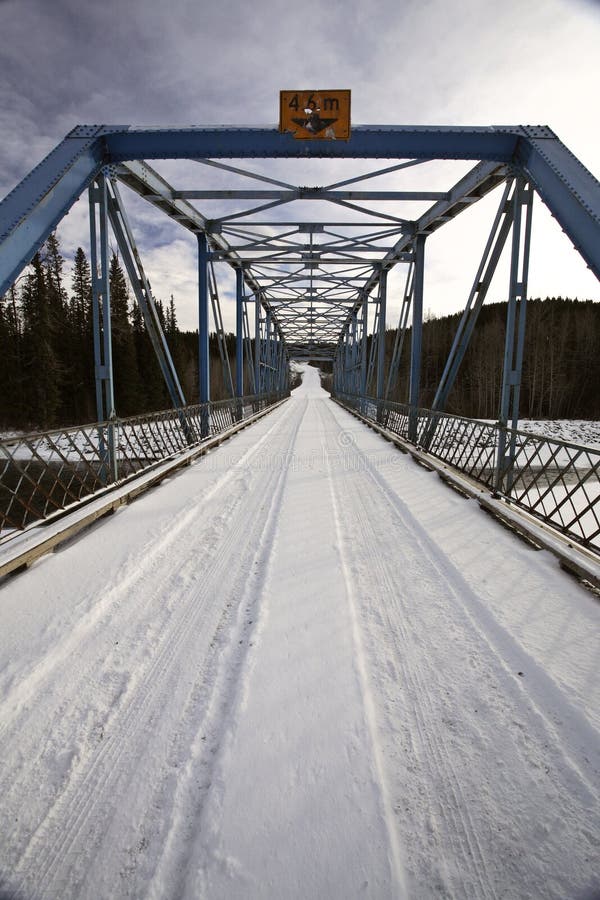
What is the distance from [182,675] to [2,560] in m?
2.00

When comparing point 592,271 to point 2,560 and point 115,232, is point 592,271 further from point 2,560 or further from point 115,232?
point 115,232

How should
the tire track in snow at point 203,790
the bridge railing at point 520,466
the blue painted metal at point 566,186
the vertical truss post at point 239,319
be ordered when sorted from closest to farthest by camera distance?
1. the tire track in snow at point 203,790
2. the blue painted metal at point 566,186
3. the bridge railing at point 520,466
4. the vertical truss post at point 239,319

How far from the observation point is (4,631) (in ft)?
8.32

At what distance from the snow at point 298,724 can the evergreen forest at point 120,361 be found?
27508 millimetres

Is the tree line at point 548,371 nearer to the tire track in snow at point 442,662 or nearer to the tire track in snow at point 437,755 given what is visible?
the tire track in snow at point 442,662

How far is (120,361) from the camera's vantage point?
3042 cm

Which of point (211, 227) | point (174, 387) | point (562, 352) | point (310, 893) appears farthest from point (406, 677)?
point (562, 352)

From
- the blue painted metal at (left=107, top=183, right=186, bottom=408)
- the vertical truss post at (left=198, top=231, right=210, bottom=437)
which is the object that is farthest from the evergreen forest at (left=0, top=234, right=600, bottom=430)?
the blue painted metal at (left=107, top=183, right=186, bottom=408)

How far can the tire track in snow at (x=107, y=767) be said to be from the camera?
135 cm

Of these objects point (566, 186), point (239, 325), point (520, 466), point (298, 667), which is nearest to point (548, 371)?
point (239, 325)

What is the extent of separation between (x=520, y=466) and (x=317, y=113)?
687 centimetres

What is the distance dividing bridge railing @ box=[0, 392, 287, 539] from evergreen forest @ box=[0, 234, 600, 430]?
12.3 meters

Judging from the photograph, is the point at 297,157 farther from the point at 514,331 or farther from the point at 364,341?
the point at 364,341

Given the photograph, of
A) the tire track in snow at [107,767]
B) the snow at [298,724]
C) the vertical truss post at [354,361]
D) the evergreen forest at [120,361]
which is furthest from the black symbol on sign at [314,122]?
the evergreen forest at [120,361]
